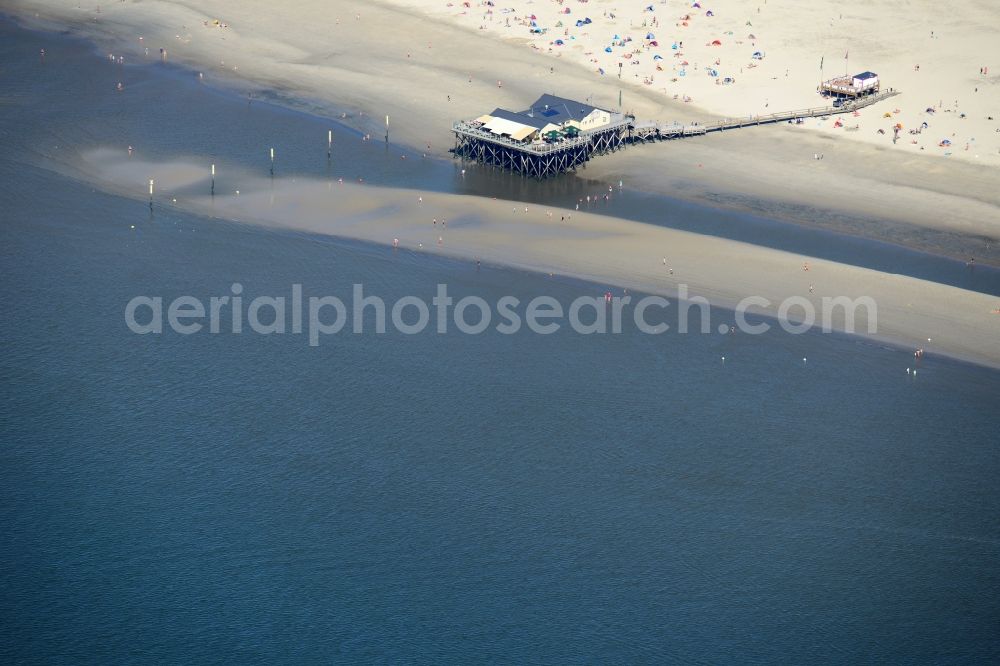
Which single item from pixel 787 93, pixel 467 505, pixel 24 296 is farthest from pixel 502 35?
pixel 467 505

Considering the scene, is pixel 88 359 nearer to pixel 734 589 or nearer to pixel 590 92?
pixel 734 589

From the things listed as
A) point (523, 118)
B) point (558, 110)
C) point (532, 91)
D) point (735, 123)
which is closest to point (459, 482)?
point (523, 118)

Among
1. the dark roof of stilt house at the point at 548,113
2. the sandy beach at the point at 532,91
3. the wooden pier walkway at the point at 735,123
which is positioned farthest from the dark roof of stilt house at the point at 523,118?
the wooden pier walkway at the point at 735,123

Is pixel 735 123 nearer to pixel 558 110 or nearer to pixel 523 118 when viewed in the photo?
pixel 558 110

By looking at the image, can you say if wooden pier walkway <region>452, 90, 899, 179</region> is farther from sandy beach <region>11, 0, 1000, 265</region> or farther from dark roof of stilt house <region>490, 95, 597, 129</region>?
dark roof of stilt house <region>490, 95, 597, 129</region>

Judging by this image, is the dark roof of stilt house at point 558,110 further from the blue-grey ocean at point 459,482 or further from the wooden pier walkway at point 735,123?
the blue-grey ocean at point 459,482

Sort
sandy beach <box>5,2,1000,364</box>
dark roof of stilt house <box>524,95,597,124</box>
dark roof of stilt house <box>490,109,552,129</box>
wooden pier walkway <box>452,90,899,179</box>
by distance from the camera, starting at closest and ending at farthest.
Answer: sandy beach <box>5,2,1000,364</box>, wooden pier walkway <box>452,90,899,179</box>, dark roof of stilt house <box>490,109,552,129</box>, dark roof of stilt house <box>524,95,597,124</box>

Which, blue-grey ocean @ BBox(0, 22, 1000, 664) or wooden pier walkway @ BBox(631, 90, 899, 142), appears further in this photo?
wooden pier walkway @ BBox(631, 90, 899, 142)

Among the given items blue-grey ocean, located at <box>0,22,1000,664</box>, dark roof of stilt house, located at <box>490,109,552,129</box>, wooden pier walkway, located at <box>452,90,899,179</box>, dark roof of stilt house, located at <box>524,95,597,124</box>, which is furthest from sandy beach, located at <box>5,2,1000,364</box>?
dark roof of stilt house, located at <box>490,109,552,129</box>
